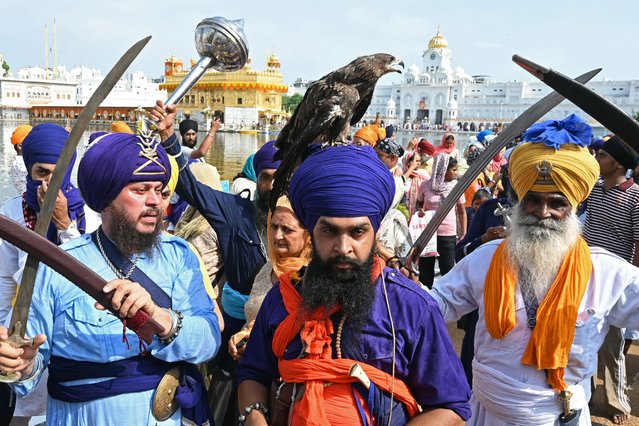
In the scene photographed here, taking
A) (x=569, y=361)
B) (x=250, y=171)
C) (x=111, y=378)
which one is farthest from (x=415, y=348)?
(x=250, y=171)

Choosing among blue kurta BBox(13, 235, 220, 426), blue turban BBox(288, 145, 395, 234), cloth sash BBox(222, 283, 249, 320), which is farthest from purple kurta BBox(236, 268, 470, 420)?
cloth sash BBox(222, 283, 249, 320)

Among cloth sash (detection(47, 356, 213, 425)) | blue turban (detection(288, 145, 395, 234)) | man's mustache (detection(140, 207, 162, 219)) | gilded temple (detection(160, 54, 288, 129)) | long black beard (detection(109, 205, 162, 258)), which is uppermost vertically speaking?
gilded temple (detection(160, 54, 288, 129))

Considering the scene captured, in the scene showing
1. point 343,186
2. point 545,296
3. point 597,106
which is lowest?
point 545,296

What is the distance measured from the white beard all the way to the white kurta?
0.11 metres

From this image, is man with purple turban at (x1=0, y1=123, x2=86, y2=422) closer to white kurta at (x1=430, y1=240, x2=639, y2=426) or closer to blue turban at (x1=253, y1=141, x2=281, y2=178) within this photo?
blue turban at (x1=253, y1=141, x2=281, y2=178)

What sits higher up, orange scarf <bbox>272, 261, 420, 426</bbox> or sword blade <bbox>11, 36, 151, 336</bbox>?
sword blade <bbox>11, 36, 151, 336</bbox>

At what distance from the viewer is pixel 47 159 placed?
111 inches

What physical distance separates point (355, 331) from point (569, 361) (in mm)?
1133

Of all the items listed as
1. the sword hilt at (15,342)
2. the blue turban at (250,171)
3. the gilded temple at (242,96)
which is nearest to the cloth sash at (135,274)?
the sword hilt at (15,342)

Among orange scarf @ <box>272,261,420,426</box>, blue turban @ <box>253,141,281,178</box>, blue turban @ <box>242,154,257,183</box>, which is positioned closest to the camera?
orange scarf @ <box>272,261,420,426</box>

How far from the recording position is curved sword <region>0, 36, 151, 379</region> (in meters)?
1.55

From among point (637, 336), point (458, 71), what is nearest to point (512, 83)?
point (458, 71)

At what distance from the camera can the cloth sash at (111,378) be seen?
180 cm

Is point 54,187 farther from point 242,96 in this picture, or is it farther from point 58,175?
point 242,96
